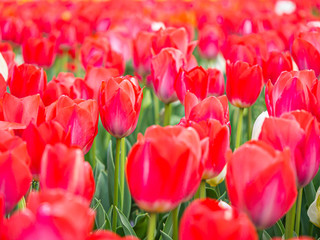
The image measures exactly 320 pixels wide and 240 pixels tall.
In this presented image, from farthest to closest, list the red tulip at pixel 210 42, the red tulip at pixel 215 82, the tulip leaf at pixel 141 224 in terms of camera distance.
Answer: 1. the red tulip at pixel 210 42
2. the red tulip at pixel 215 82
3. the tulip leaf at pixel 141 224

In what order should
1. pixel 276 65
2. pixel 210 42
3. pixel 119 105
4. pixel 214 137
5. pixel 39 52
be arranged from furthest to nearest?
1. pixel 210 42
2. pixel 39 52
3. pixel 276 65
4. pixel 119 105
5. pixel 214 137

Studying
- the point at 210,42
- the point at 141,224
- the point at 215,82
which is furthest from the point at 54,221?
the point at 210,42

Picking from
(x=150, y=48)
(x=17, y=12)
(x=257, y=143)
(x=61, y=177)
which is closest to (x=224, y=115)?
(x=257, y=143)

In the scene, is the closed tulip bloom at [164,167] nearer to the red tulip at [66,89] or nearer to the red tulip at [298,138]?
the red tulip at [298,138]

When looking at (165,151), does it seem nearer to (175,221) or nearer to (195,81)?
(175,221)

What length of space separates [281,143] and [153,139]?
1.08 feet

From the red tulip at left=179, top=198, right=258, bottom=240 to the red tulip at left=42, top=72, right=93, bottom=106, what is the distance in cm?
110

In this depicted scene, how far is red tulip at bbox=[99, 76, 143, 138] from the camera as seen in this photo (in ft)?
4.88

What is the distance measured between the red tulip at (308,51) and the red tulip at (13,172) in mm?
1482

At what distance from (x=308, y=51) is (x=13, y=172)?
60.6 inches

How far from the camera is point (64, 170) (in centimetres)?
92

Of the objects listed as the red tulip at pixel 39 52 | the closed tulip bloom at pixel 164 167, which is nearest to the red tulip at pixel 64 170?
the closed tulip bloom at pixel 164 167

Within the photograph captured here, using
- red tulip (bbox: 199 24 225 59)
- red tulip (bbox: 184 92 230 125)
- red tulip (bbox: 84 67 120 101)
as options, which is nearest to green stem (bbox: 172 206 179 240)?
red tulip (bbox: 184 92 230 125)

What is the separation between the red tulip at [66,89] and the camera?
70.2 inches
